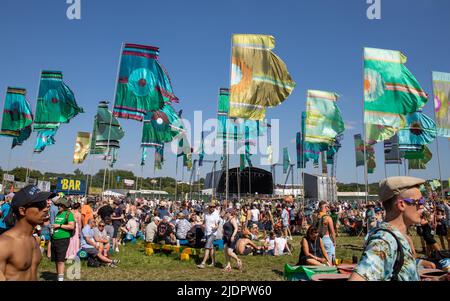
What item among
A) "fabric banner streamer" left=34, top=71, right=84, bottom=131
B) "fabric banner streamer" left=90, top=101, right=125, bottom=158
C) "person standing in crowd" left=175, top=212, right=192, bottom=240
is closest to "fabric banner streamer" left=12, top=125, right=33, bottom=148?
"fabric banner streamer" left=90, top=101, right=125, bottom=158

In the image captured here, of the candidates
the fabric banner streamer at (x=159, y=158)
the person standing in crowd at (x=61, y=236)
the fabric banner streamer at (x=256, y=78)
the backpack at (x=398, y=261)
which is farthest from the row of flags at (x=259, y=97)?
the fabric banner streamer at (x=159, y=158)

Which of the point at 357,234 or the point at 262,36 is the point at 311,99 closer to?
the point at 262,36

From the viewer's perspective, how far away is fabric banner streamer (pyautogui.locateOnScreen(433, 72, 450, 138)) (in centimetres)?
1327

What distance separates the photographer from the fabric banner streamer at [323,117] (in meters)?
14.1

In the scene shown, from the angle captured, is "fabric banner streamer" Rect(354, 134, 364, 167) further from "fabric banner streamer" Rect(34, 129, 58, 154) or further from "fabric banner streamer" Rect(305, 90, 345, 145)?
"fabric banner streamer" Rect(34, 129, 58, 154)

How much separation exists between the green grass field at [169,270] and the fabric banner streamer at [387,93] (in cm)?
472

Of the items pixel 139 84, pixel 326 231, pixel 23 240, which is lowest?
pixel 326 231

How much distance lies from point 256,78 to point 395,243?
1028cm

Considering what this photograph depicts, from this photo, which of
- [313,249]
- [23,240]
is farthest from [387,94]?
[23,240]

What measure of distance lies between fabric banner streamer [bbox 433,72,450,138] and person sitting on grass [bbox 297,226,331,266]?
29.6 feet

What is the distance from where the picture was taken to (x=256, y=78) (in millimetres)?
11695

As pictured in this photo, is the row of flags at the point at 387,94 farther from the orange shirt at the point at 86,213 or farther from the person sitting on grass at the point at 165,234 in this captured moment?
the orange shirt at the point at 86,213

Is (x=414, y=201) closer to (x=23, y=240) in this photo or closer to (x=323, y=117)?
(x=23, y=240)
